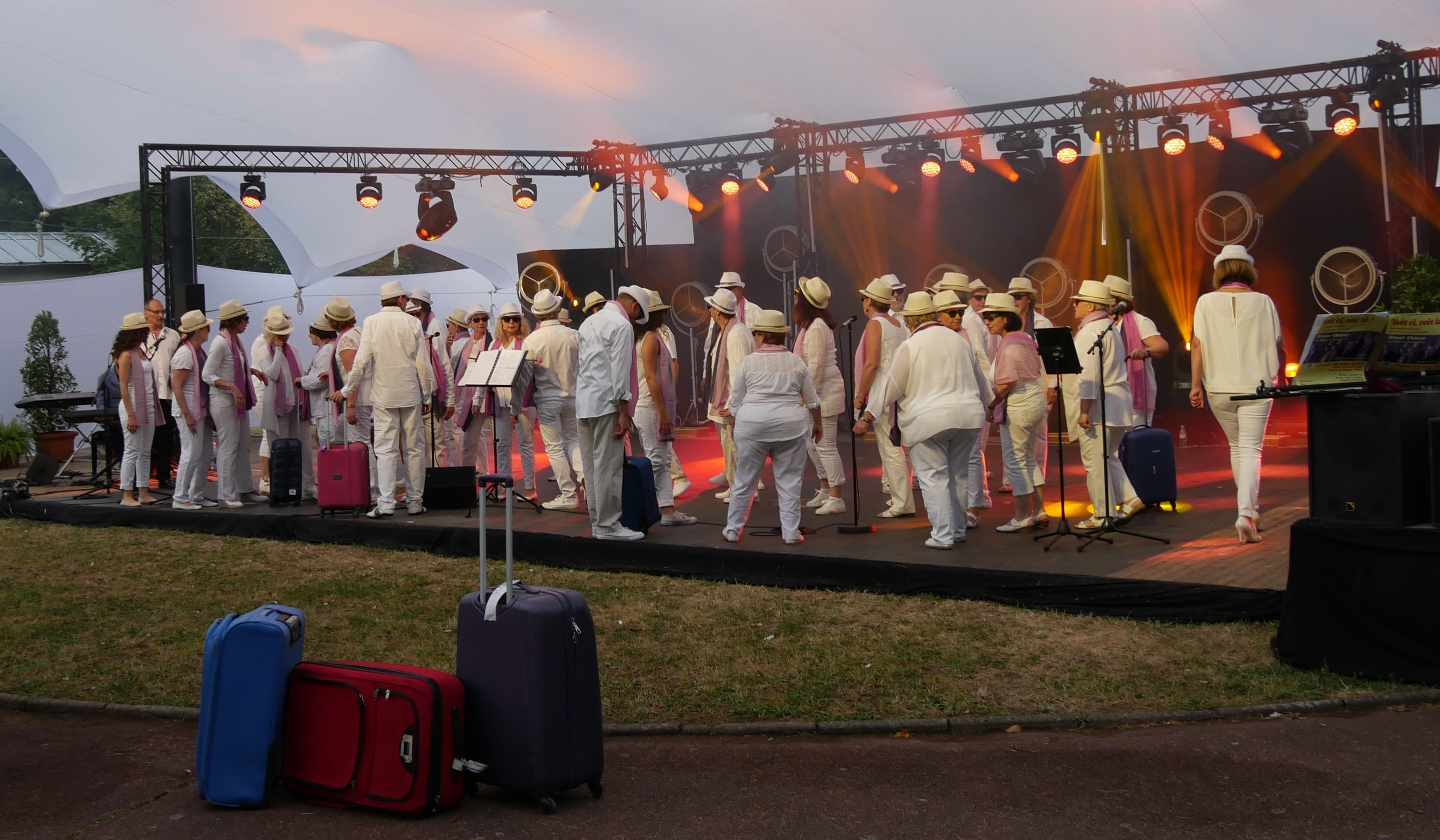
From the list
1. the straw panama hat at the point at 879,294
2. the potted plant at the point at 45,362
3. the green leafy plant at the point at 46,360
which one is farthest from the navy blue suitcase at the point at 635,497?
the green leafy plant at the point at 46,360

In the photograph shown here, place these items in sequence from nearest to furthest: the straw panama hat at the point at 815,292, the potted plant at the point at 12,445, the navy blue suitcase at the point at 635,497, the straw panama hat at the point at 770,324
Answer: the straw panama hat at the point at 770,324, the navy blue suitcase at the point at 635,497, the straw panama hat at the point at 815,292, the potted plant at the point at 12,445

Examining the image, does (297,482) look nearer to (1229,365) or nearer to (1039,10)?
(1229,365)

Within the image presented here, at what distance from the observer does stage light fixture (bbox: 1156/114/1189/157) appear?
45.6ft

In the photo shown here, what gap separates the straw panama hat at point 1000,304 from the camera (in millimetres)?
7160

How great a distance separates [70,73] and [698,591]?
13323 millimetres

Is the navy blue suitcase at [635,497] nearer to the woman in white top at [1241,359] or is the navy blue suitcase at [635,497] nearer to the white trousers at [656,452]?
the white trousers at [656,452]

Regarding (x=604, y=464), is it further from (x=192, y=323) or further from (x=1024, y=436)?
(x=192, y=323)

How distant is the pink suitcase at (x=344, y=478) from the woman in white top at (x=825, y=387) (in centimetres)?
341

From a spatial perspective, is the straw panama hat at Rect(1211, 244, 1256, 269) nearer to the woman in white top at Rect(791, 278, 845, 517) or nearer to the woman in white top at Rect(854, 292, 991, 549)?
the woman in white top at Rect(854, 292, 991, 549)

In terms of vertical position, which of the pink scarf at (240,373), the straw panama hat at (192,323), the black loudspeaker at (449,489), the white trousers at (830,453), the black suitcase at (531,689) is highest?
the straw panama hat at (192,323)

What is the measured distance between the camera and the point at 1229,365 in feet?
20.7

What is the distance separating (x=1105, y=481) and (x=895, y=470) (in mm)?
1605

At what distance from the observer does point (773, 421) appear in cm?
669

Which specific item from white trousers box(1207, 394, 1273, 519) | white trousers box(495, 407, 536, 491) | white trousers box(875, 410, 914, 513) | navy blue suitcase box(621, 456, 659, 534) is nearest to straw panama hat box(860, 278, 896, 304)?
white trousers box(875, 410, 914, 513)
